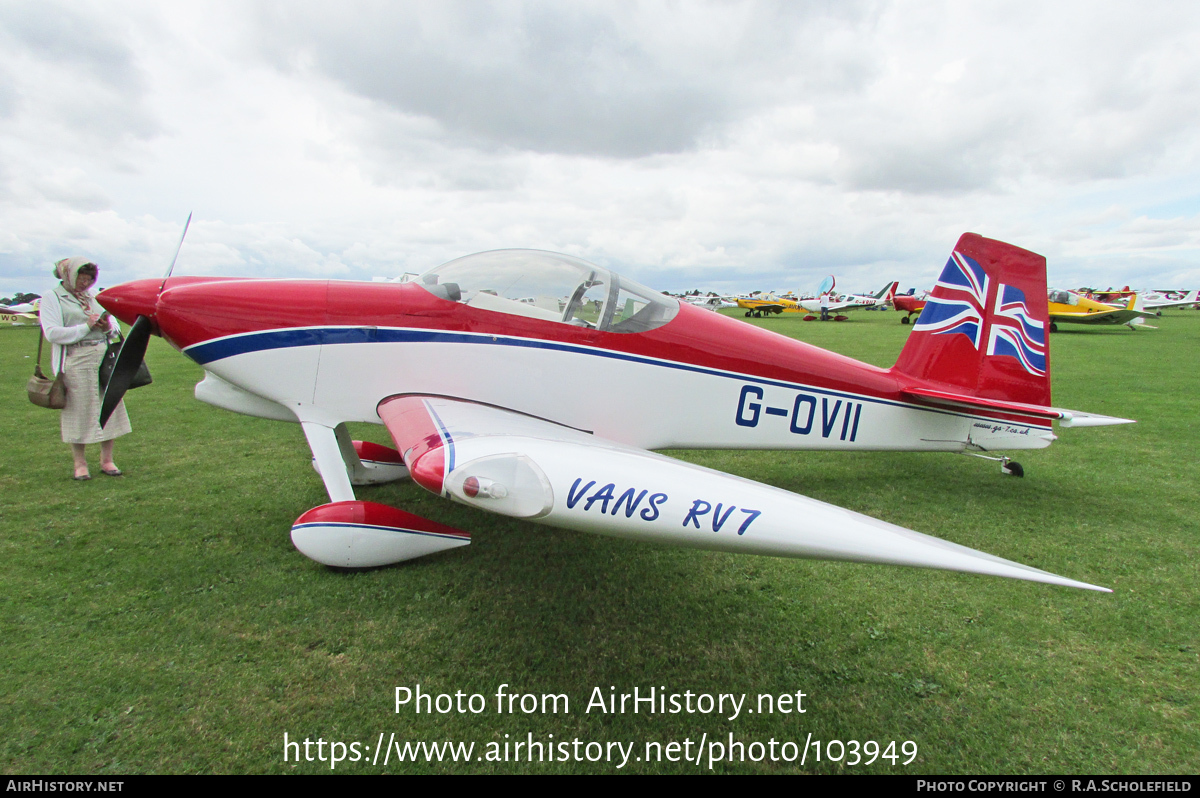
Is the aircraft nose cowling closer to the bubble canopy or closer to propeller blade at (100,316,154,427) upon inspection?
propeller blade at (100,316,154,427)

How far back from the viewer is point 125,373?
3.60m

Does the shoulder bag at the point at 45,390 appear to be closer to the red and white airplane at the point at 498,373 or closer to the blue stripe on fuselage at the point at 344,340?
the red and white airplane at the point at 498,373

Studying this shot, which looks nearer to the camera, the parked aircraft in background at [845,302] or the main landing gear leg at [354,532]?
the main landing gear leg at [354,532]

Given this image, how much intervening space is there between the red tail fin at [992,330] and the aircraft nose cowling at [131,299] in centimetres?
511

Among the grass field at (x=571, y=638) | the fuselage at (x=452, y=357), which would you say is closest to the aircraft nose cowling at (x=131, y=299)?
the fuselage at (x=452, y=357)

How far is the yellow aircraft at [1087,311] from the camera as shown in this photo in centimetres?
2184

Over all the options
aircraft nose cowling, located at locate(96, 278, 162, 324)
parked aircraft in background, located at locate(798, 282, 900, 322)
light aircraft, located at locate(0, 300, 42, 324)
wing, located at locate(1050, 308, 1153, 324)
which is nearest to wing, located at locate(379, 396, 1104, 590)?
aircraft nose cowling, located at locate(96, 278, 162, 324)

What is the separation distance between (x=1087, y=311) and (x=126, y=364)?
29.5 meters

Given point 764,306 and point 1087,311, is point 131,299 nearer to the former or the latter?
point 1087,311

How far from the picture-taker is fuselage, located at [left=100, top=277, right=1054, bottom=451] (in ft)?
11.0

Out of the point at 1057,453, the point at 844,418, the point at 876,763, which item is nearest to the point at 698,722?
the point at 876,763

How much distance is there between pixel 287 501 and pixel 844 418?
13.5ft

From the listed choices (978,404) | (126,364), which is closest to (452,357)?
(126,364)
